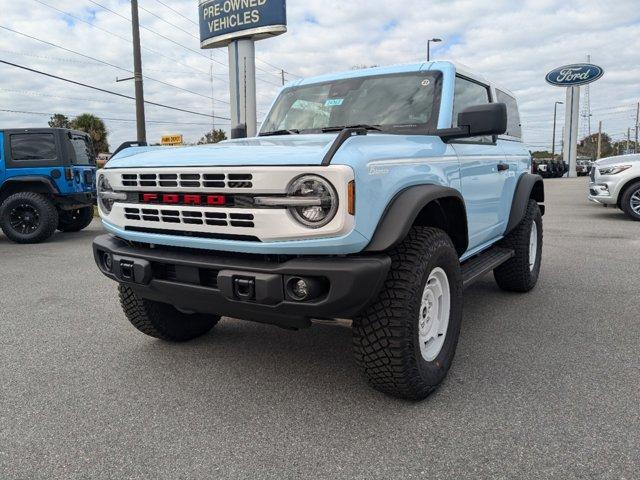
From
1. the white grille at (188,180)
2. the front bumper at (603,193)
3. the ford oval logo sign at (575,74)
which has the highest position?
the ford oval logo sign at (575,74)

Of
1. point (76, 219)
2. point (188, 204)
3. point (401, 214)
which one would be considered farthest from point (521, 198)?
point (76, 219)

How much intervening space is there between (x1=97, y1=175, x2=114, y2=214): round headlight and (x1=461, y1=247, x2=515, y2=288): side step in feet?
6.99

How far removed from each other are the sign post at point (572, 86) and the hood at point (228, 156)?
4184 centimetres

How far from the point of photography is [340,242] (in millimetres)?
2271

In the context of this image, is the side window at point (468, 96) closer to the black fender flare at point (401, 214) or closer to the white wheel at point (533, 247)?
the black fender flare at point (401, 214)

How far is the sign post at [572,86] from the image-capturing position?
38344 mm

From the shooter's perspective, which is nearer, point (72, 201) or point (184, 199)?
point (184, 199)

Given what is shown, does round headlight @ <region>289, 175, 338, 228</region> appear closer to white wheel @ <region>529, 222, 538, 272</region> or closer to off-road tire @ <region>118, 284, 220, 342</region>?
off-road tire @ <region>118, 284, 220, 342</region>

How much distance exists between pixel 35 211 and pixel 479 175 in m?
7.90

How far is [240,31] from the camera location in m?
19.0

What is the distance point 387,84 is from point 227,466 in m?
2.67

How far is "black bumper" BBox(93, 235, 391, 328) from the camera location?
2277 millimetres

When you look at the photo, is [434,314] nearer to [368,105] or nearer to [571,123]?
[368,105]

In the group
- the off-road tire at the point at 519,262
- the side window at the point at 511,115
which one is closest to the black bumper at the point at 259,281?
the off-road tire at the point at 519,262
